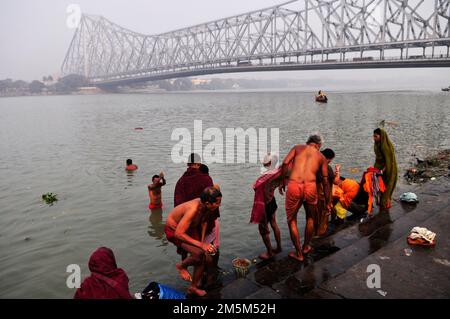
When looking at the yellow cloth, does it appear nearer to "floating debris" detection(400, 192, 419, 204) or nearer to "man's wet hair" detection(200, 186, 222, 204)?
"floating debris" detection(400, 192, 419, 204)

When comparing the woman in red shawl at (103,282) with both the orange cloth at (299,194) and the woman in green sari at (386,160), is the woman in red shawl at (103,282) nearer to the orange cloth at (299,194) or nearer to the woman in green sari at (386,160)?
the orange cloth at (299,194)

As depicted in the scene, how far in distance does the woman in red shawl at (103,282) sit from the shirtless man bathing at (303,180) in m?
2.09

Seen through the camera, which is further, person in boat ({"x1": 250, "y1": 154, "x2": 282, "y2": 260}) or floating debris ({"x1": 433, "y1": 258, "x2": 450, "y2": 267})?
person in boat ({"x1": 250, "y1": 154, "x2": 282, "y2": 260})

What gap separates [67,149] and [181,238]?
14075 mm

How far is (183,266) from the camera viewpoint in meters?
3.81

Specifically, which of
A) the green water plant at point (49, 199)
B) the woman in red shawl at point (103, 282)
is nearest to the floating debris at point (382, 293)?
the woman in red shawl at point (103, 282)

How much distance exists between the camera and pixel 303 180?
160 inches

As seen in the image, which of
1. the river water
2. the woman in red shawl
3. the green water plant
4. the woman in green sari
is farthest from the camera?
the green water plant

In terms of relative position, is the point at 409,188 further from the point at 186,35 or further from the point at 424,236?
the point at 186,35

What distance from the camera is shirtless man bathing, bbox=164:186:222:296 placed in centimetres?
331

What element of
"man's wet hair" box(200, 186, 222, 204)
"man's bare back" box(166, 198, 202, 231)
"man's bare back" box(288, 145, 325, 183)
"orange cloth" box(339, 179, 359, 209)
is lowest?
"orange cloth" box(339, 179, 359, 209)

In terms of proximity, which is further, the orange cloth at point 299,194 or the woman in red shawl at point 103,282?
the orange cloth at point 299,194

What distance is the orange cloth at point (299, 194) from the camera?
13.3ft

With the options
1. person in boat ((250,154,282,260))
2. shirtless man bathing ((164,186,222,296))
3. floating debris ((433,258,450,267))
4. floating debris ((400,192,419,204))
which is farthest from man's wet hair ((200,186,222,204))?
floating debris ((400,192,419,204))
